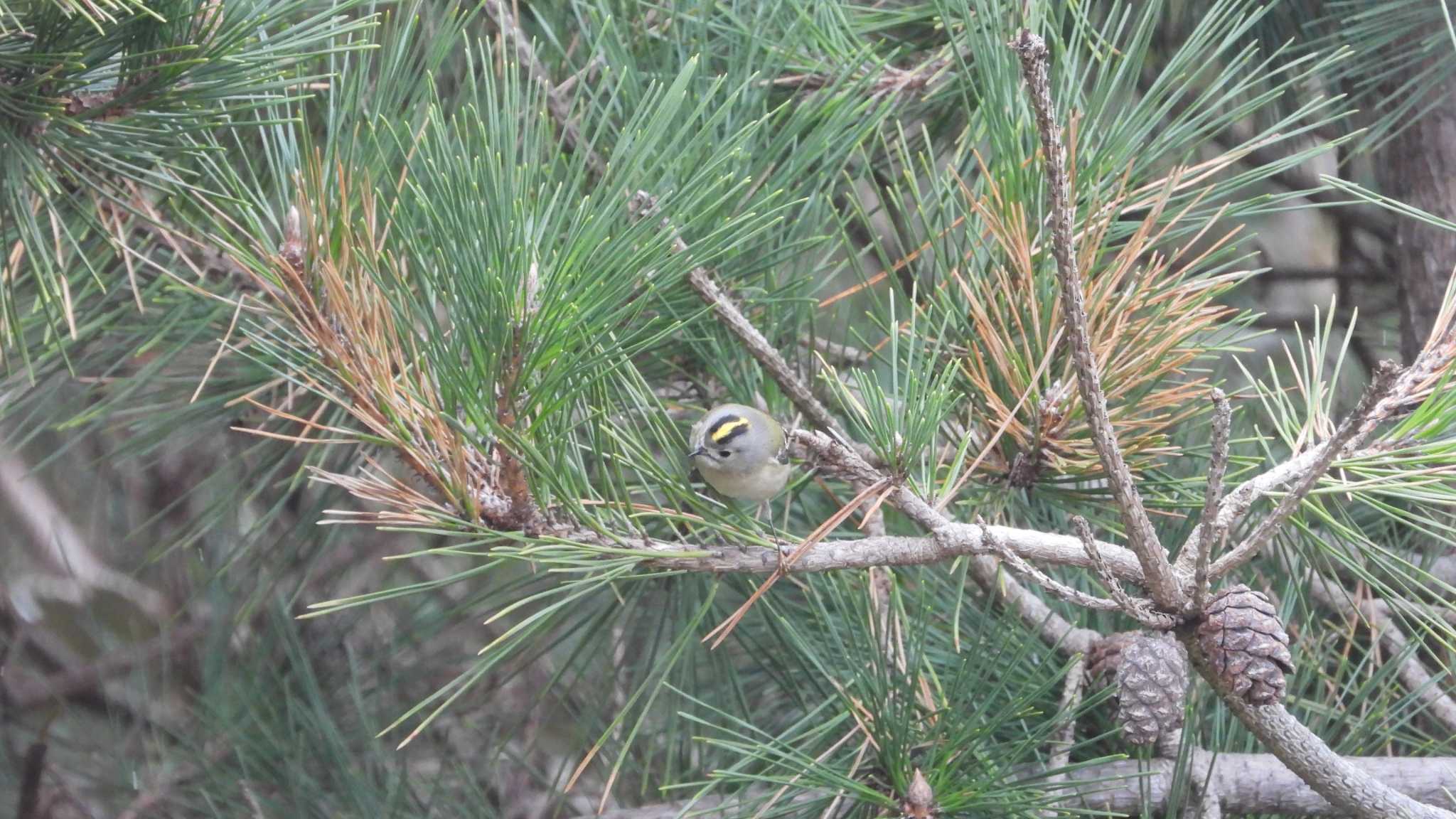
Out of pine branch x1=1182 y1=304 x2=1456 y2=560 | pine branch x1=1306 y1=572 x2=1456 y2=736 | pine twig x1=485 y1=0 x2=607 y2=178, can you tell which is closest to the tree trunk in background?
pine branch x1=1306 y1=572 x2=1456 y2=736

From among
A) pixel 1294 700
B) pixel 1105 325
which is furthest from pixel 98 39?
pixel 1294 700

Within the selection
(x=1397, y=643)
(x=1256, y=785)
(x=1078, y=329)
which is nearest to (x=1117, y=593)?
(x=1078, y=329)

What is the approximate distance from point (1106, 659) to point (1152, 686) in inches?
8.0

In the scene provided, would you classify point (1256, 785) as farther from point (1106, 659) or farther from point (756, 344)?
point (756, 344)

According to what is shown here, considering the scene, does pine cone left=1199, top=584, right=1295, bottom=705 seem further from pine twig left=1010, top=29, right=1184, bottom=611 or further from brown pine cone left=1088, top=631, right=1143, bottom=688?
brown pine cone left=1088, top=631, right=1143, bottom=688

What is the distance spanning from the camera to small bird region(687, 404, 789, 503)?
981 mm

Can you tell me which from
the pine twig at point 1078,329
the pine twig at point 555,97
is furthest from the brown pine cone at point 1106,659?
the pine twig at point 555,97

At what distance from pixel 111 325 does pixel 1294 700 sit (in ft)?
3.89

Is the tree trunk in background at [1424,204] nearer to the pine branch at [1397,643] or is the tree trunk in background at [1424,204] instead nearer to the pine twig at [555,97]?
the pine branch at [1397,643]

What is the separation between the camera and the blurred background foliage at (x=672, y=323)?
0.75m

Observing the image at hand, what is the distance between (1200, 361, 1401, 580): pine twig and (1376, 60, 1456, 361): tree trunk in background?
85cm

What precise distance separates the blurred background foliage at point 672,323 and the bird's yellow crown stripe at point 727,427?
7cm

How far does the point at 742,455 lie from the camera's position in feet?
3.26

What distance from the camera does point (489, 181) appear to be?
0.69 m
